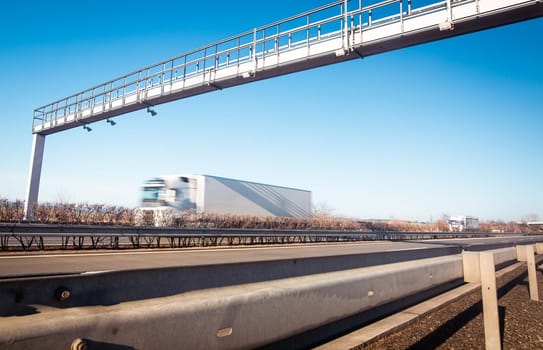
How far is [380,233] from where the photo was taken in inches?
1078

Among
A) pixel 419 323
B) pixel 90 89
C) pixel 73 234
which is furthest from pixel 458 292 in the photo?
pixel 90 89

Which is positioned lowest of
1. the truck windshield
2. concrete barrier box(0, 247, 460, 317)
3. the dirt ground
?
the dirt ground

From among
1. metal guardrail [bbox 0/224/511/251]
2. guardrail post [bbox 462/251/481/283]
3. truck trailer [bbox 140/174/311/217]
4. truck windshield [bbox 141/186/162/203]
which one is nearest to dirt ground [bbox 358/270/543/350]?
guardrail post [bbox 462/251/481/283]

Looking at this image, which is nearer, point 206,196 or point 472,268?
point 472,268

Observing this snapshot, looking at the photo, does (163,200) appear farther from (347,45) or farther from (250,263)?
(250,263)

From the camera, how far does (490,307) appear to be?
3.39m

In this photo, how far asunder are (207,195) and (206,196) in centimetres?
12

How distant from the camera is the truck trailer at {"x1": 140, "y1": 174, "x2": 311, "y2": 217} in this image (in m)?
23.3

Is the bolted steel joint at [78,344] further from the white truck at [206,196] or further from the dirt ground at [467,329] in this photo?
the white truck at [206,196]

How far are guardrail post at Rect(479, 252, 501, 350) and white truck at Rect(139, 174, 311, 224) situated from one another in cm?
1925

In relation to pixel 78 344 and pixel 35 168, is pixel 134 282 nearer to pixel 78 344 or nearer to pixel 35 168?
pixel 78 344

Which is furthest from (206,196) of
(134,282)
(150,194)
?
(134,282)

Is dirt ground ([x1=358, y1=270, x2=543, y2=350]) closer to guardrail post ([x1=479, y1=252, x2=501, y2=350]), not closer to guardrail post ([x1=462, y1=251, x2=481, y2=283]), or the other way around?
guardrail post ([x1=479, y1=252, x2=501, y2=350])

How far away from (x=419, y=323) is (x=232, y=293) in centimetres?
298
